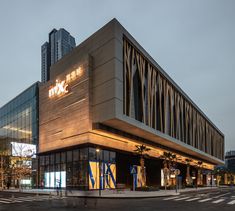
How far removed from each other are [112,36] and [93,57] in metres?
5.25

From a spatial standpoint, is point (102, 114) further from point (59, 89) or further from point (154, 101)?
point (154, 101)

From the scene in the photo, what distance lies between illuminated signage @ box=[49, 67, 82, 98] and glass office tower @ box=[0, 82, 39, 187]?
912cm

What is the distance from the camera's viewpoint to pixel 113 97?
42.0m

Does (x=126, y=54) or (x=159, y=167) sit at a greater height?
(x=126, y=54)

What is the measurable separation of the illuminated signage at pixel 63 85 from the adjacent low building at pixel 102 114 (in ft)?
0.55

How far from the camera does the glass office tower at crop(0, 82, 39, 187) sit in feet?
204

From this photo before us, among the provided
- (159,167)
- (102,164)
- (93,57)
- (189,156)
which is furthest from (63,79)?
(189,156)

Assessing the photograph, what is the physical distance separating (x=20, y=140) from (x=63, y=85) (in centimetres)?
2389

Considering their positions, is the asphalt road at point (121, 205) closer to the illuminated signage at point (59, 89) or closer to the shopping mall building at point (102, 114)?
the shopping mall building at point (102, 114)

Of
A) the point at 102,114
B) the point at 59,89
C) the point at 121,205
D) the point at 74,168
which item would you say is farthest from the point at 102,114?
the point at 121,205

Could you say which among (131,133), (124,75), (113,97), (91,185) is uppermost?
(124,75)

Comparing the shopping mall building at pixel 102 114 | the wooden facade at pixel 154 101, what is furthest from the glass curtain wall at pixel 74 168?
the wooden facade at pixel 154 101

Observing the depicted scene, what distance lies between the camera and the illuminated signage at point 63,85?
1952 inches

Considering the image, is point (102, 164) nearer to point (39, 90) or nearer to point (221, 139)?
point (39, 90)
